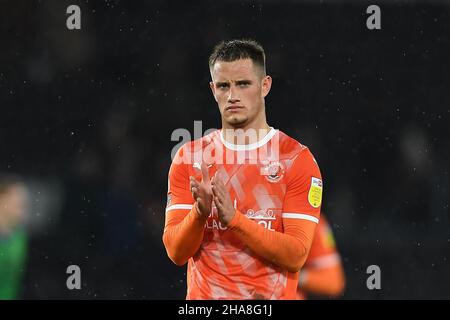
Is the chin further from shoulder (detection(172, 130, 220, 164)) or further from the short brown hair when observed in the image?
the short brown hair

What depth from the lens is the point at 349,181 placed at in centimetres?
586

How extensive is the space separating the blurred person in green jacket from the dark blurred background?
6 cm

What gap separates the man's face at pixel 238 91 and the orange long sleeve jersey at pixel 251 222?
14cm

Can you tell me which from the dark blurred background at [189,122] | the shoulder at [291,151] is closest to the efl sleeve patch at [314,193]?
the shoulder at [291,151]

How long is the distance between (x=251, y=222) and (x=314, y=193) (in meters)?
0.41

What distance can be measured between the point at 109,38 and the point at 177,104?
77 cm

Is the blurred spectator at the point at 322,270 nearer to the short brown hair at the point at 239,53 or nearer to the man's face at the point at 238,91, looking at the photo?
the man's face at the point at 238,91

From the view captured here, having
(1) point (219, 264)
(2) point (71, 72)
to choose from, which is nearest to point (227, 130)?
(1) point (219, 264)

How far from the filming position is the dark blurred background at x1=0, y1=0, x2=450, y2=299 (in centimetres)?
577

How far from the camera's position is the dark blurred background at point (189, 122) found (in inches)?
227


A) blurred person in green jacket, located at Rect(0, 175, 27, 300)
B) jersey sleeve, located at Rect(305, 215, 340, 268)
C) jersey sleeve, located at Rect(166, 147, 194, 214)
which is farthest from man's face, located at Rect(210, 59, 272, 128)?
blurred person in green jacket, located at Rect(0, 175, 27, 300)

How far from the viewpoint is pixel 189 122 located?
5934 millimetres

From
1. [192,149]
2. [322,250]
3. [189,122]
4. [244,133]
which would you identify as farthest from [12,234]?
[244,133]

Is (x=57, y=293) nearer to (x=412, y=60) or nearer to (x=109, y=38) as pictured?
(x=109, y=38)
